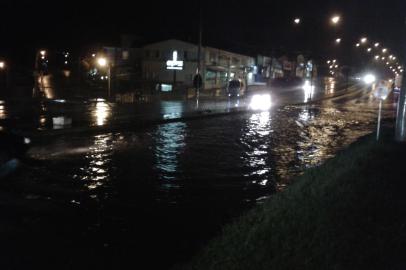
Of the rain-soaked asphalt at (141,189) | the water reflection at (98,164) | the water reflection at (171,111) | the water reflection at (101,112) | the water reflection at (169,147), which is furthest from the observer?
the water reflection at (171,111)

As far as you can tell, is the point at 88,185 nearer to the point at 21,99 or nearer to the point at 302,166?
the point at 302,166

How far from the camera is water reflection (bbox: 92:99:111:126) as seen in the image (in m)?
23.2

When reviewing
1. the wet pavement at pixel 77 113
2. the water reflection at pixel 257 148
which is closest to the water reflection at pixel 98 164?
the wet pavement at pixel 77 113

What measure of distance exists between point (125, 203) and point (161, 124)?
46.1ft


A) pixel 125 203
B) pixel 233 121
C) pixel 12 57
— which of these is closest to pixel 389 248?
pixel 125 203

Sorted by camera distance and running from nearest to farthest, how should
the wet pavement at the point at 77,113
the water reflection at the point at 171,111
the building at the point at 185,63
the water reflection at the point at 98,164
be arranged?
1. the water reflection at the point at 98,164
2. the wet pavement at the point at 77,113
3. the water reflection at the point at 171,111
4. the building at the point at 185,63

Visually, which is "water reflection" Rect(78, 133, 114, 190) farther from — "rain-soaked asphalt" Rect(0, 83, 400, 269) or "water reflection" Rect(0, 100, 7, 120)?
"water reflection" Rect(0, 100, 7, 120)

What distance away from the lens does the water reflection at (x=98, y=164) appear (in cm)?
1159

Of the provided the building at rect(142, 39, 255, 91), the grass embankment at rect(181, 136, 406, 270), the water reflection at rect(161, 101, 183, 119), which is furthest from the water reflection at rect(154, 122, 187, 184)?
the building at rect(142, 39, 255, 91)

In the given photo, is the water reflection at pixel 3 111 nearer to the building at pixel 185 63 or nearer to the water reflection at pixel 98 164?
the water reflection at pixel 98 164

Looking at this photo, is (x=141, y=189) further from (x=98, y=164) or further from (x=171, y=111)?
(x=171, y=111)

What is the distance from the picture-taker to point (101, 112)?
1094 inches

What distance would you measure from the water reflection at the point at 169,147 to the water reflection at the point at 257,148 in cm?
A: 204

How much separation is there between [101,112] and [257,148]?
1293cm
